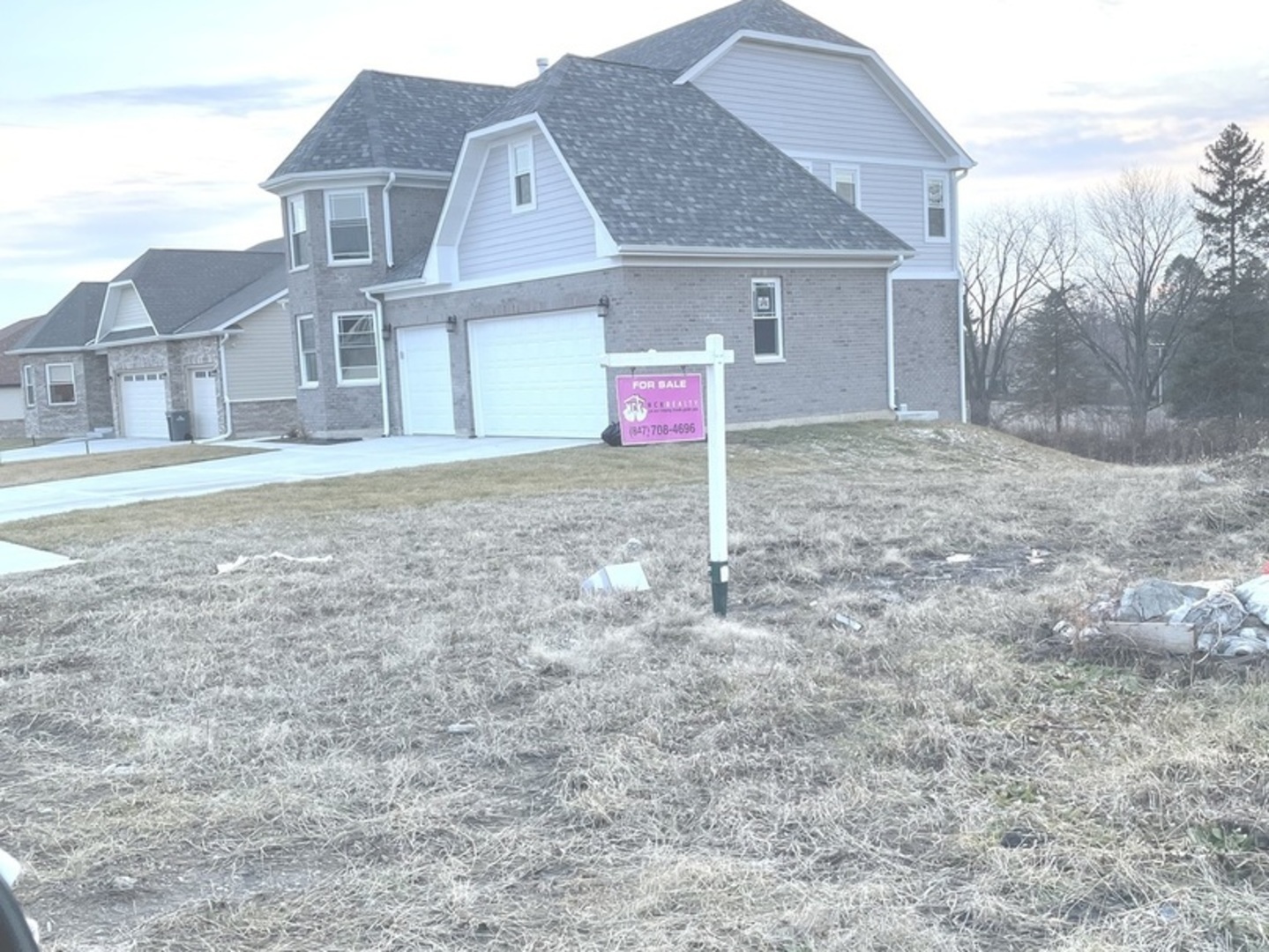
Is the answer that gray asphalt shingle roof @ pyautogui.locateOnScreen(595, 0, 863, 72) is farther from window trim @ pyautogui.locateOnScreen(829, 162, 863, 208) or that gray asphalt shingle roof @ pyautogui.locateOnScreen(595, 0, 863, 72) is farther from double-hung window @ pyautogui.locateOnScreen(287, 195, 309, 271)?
double-hung window @ pyautogui.locateOnScreen(287, 195, 309, 271)

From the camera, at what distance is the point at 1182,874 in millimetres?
3258

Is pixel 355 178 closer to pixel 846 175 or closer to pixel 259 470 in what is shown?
pixel 259 470

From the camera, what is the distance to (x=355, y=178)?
23953mm

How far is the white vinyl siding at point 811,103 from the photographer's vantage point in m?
23.4

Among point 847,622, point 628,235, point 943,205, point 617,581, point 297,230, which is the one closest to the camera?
point 847,622

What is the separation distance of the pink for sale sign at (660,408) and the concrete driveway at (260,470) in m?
9.51

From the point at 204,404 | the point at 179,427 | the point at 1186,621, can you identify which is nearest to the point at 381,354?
the point at 204,404

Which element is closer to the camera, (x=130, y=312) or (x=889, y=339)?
(x=889, y=339)

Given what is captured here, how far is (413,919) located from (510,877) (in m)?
0.34

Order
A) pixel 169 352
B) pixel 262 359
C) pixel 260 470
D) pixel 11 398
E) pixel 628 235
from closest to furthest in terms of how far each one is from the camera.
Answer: pixel 628 235, pixel 260 470, pixel 262 359, pixel 169 352, pixel 11 398

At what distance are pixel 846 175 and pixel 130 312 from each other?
20804 millimetres

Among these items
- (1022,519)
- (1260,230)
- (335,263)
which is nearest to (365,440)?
(335,263)

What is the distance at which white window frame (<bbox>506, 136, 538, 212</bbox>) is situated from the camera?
20.0 m

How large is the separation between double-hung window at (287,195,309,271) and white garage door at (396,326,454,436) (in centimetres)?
316
